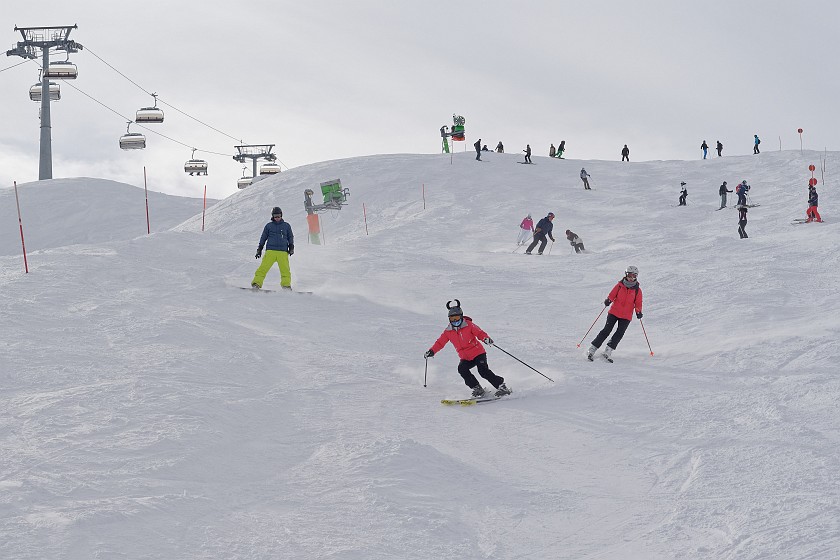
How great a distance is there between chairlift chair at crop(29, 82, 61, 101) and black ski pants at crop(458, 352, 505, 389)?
44.3m

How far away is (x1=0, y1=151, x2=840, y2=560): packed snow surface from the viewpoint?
233 inches

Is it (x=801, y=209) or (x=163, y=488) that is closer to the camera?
(x=163, y=488)

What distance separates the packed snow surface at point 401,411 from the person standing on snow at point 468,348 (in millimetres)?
347

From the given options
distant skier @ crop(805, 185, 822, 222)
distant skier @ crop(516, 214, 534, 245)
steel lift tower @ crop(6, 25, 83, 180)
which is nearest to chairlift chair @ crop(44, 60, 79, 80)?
steel lift tower @ crop(6, 25, 83, 180)

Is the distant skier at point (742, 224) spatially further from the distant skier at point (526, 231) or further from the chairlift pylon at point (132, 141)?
the chairlift pylon at point (132, 141)

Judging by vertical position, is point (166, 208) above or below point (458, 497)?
above

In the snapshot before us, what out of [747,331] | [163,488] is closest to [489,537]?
[163,488]

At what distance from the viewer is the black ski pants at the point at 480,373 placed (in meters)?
9.65

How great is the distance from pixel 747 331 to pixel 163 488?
8775mm

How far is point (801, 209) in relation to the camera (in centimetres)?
2703

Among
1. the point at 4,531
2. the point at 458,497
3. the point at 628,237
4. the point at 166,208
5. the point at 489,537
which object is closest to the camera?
the point at 4,531

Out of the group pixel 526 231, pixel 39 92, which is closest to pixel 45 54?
A: pixel 39 92

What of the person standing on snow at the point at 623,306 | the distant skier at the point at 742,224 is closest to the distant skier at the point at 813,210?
the distant skier at the point at 742,224

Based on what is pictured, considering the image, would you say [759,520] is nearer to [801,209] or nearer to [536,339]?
[536,339]
